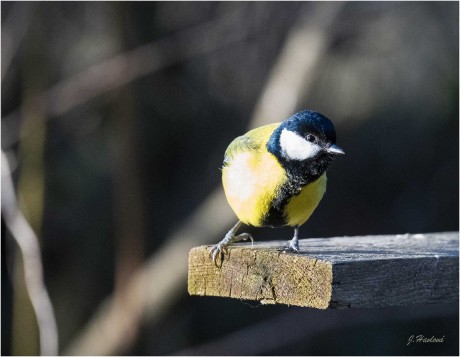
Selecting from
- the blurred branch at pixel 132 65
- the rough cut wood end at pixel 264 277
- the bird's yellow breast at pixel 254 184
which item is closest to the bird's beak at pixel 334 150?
the bird's yellow breast at pixel 254 184

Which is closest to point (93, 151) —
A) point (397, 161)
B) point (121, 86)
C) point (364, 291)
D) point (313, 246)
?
point (121, 86)

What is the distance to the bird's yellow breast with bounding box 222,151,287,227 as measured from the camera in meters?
2.71

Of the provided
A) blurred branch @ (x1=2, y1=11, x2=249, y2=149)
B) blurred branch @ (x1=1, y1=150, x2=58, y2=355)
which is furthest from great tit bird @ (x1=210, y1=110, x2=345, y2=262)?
blurred branch @ (x1=2, y1=11, x2=249, y2=149)

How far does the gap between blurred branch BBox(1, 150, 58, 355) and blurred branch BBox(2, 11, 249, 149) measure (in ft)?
1.88

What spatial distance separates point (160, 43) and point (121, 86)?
511mm

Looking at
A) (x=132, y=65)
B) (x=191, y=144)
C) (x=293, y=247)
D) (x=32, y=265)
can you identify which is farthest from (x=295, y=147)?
(x=191, y=144)

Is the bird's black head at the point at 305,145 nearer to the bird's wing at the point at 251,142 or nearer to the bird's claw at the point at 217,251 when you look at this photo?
the bird's wing at the point at 251,142

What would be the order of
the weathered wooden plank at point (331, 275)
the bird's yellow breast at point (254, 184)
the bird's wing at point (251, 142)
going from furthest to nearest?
the bird's wing at point (251, 142)
the bird's yellow breast at point (254, 184)
the weathered wooden plank at point (331, 275)

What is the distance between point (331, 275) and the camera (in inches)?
85.5

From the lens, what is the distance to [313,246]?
2777mm

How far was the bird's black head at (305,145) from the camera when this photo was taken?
2625 millimetres

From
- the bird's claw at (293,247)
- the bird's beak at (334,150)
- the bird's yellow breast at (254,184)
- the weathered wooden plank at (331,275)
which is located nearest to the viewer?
the weathered wooden plank at (331,275)

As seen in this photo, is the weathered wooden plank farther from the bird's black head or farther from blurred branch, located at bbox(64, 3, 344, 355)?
blurred branch, located at bbox(64, 3, 344, 355)

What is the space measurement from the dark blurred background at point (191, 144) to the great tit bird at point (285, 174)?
2.46m
